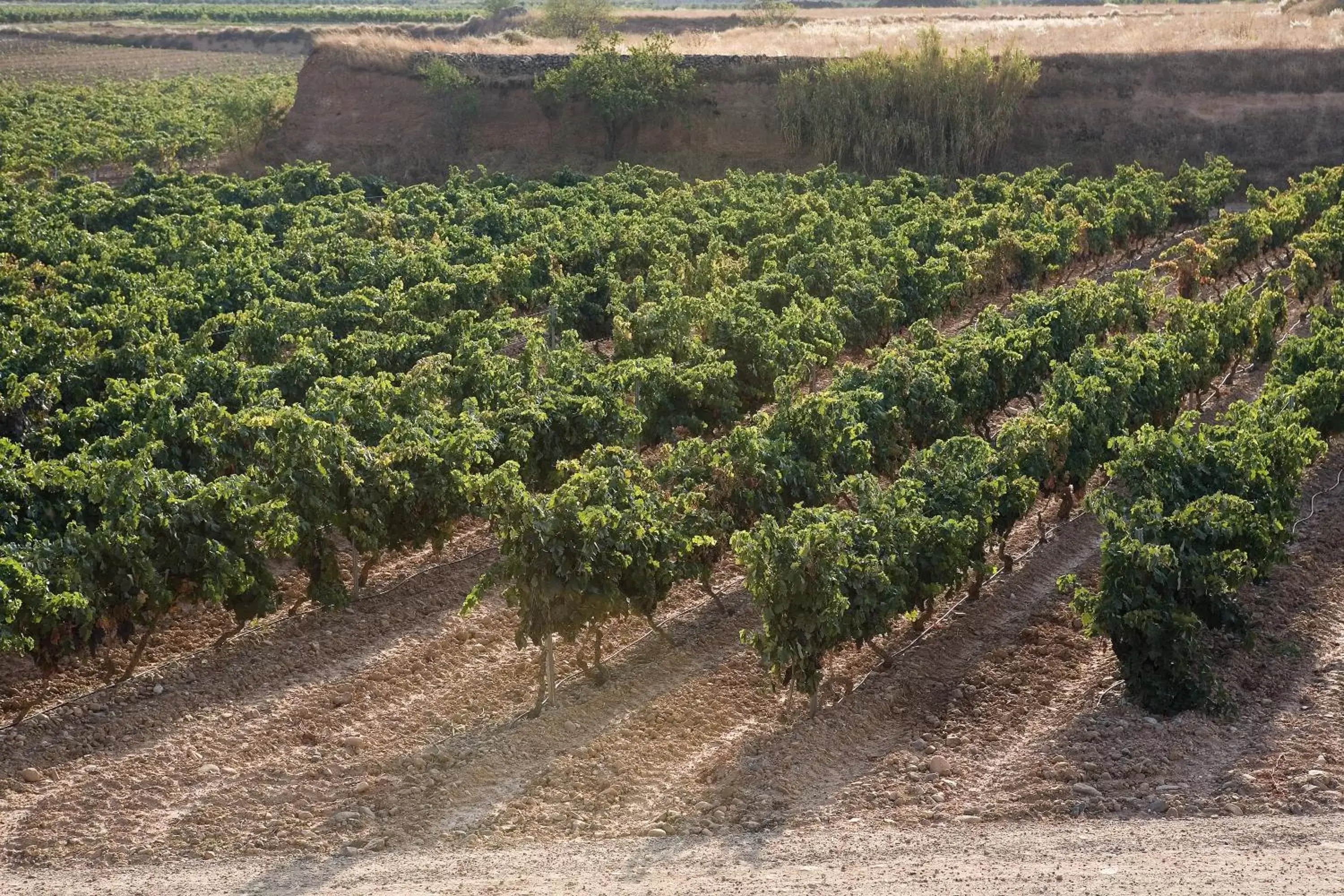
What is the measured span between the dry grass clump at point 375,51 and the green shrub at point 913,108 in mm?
16794

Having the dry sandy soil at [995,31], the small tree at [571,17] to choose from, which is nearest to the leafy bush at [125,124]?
the dry sandy soil at [995,31]

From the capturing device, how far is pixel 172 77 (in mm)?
86688

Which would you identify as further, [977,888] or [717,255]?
[717,255]

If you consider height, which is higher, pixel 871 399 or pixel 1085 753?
pixel 871 399

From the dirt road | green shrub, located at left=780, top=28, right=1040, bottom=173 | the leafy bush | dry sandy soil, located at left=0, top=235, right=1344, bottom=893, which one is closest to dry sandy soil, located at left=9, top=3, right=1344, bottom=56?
green shrub, located at left=780, top=28, right=1040, bottom=173

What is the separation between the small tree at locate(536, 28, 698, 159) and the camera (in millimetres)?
56906

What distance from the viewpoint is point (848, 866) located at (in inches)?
587

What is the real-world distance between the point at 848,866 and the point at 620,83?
46206mm

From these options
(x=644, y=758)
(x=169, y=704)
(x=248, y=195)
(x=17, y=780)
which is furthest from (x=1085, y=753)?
(x=248, y=195)

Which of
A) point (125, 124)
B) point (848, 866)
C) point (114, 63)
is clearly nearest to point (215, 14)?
point (114, 63)

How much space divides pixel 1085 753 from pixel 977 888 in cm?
333

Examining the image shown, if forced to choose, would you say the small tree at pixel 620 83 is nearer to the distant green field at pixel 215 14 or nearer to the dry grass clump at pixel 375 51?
the dry grass clump at pixel 375 51

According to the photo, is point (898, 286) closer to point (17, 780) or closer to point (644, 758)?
point (644, 758)

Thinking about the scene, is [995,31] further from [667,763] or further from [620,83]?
[667,763]
